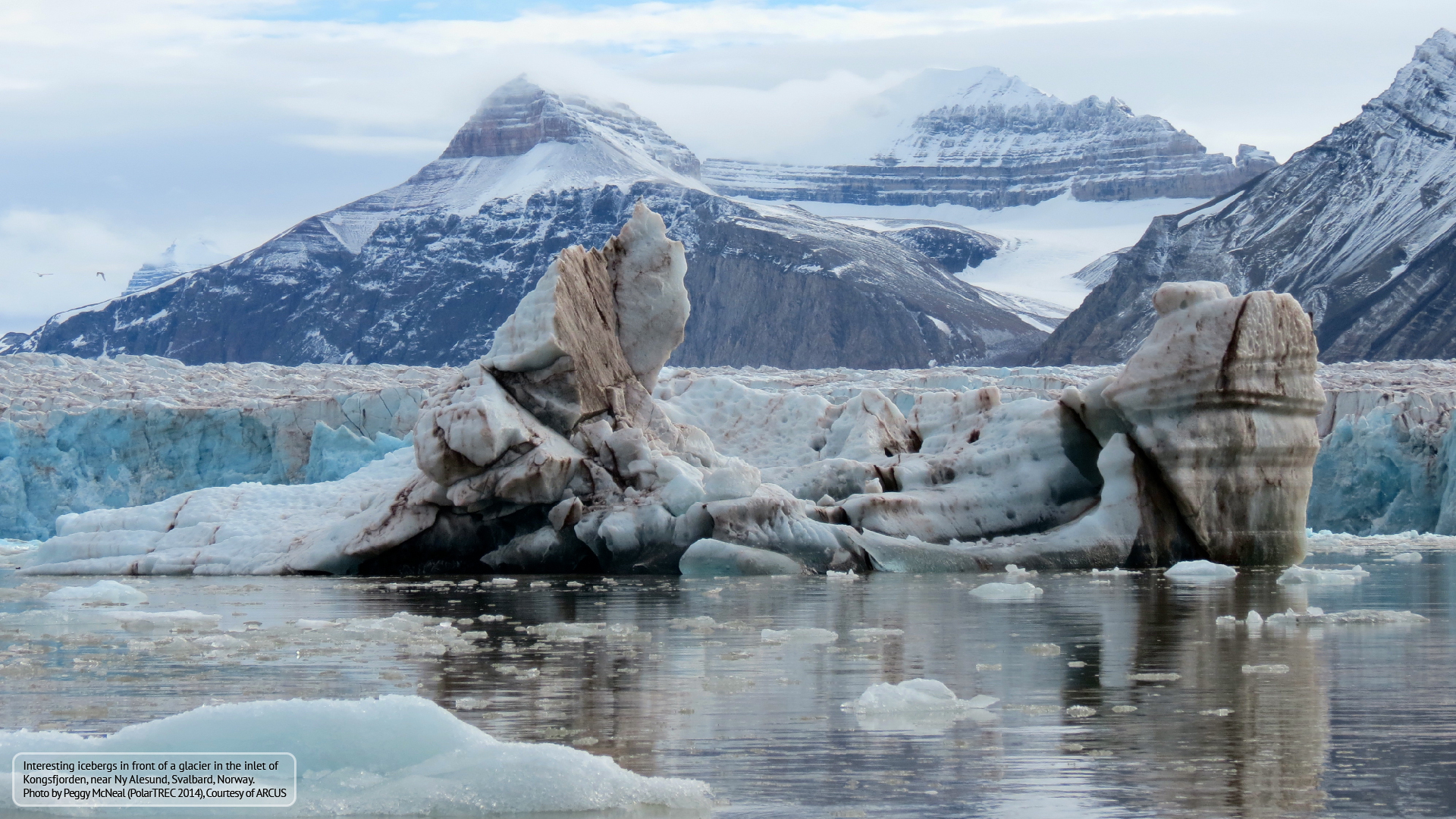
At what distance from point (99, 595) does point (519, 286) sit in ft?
420

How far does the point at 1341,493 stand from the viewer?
2352cm

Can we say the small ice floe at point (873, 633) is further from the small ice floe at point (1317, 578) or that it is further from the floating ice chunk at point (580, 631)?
the small ice floe at point (1317, 578)

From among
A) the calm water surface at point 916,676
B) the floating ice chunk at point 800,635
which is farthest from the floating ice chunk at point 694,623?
the floating ice chunk at point 800,635

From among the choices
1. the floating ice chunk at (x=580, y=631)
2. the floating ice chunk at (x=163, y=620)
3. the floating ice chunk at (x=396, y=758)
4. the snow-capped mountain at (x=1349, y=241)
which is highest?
the snow-capped mountain at (x=1349, y=241)

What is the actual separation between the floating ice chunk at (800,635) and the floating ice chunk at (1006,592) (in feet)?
9.37

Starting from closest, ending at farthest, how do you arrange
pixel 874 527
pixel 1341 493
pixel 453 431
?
pixel 453 431 < pixel 874 527 < pixel 1341 493

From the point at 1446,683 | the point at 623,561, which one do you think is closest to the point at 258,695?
the point at 1446,683

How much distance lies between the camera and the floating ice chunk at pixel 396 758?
397 centimetres

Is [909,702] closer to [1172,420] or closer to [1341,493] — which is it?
[1172,420]

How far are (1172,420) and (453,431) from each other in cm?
623

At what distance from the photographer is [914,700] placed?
5605 mm

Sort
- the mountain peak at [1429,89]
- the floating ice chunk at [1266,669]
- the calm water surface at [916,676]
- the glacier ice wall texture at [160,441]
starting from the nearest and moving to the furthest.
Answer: the calm water surface at [916,676], the floating ice chunk at [1266,669], the glacier ice wall texture at [160,441], the mountain peak at [1429,89]

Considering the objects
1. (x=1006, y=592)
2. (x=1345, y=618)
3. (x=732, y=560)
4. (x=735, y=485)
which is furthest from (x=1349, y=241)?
(x=1345, y=618)

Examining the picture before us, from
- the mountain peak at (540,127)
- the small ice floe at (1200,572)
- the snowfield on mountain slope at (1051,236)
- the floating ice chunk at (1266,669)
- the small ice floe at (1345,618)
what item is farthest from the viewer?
the mountain peak at (540,127)
